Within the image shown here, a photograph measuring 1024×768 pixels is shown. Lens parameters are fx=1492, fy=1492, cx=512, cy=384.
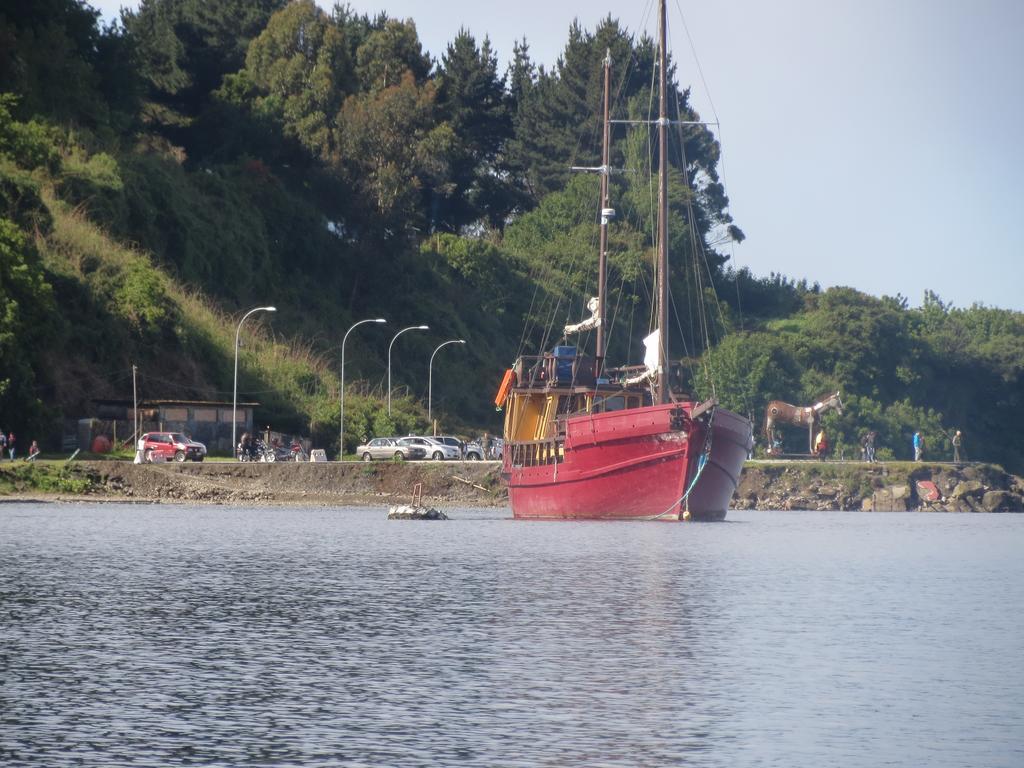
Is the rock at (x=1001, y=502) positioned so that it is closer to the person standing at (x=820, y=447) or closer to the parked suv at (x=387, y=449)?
the person standing at (x=820, y=447)

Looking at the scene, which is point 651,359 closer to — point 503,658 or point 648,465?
point 648,465

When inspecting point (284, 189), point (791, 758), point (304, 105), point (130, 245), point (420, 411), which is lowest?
point (791, 758)

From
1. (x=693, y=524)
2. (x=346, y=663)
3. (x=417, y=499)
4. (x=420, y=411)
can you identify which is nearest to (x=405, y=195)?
(x=420, y=411)

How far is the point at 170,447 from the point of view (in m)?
78.4

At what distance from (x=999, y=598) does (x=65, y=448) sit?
58418mm

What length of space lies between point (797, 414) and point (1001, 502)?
2468cm

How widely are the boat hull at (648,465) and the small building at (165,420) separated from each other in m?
29.0

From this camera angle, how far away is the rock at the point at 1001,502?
320 feet

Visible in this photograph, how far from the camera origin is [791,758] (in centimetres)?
1603

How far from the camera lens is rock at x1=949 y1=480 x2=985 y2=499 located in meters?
97.2

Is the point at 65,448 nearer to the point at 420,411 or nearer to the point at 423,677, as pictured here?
the point at 420,411

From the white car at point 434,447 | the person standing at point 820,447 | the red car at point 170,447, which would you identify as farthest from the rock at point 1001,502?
the red car at point 170,447

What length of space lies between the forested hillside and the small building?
232 cm

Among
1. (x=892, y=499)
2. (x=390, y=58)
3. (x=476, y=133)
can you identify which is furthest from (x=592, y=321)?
(x=476, y=133)
